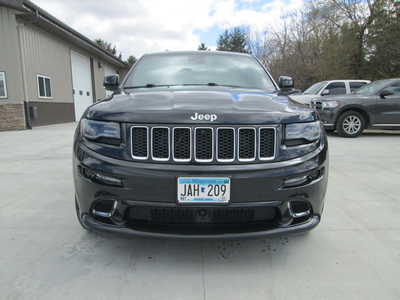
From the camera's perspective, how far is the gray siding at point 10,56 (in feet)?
35.0

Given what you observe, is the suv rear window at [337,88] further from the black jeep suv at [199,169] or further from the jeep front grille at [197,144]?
the jeep front grille at [197,144]

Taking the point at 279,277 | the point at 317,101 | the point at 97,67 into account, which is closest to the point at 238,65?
the point at 279,277

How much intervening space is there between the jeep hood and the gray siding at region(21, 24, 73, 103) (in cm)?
1127

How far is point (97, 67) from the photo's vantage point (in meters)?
19.7

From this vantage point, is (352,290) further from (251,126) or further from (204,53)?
(204,53)

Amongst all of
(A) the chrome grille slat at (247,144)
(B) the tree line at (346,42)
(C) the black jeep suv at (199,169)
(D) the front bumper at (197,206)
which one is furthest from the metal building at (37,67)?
(B) the tree line at (346,42)

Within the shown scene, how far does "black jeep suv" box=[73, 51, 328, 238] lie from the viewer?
177cm

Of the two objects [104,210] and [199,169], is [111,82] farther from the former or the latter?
[199,169]

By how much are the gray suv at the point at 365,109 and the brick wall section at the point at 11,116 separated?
33.1 feet

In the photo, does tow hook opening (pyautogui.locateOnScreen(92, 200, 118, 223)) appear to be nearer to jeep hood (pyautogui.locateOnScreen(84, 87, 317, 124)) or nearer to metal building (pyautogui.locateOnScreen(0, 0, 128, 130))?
jeep hood (pyautogui.locateOnScreen(84, 87, 317, 124))

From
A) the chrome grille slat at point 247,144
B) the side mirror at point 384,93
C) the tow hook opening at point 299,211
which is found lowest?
the tow hook opening at point 299,211

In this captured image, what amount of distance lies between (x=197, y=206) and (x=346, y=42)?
21.3 m

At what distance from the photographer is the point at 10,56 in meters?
10.8

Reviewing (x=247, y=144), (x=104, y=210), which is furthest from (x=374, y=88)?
(x=104, y=210)
